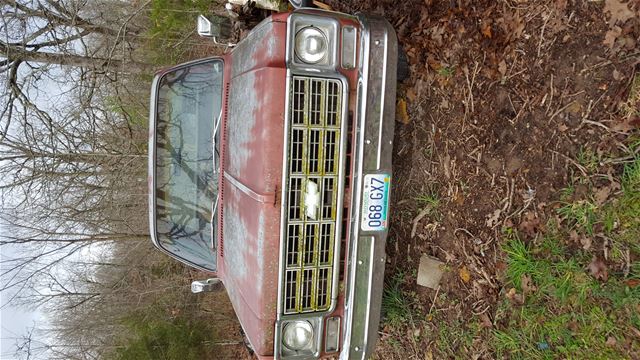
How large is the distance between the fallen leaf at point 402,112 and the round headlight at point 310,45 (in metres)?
1.34

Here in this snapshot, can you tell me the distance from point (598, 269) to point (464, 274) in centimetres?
99

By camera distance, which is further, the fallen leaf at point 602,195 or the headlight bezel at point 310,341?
the headlight bezel at point 310,341

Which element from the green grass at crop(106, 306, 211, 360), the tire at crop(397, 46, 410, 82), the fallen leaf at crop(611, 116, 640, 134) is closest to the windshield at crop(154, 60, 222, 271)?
the tire at crop(397, 46, 410, 82)

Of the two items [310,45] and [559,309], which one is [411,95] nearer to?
[310,45]

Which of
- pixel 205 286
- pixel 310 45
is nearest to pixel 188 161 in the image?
pixel 205 286

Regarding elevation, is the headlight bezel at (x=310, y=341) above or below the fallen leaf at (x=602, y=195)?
below

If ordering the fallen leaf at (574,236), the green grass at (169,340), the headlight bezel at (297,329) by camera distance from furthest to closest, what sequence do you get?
the green grass at (169,340) → the headlight bezel at (297,329) → the fallen leaf at (574,236)

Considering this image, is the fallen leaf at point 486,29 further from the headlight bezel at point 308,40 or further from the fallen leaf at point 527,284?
the fallen leaf at point 527,284

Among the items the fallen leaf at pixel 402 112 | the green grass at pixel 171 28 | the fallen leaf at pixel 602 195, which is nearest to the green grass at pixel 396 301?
the fallen leaf at pixel 402 112

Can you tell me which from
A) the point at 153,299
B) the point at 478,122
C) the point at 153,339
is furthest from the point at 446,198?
the point at 153,299

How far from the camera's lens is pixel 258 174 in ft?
9.70

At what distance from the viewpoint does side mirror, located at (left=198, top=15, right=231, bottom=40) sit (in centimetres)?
479

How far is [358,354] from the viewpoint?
3.23 m

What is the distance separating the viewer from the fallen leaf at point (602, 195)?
107 inches
